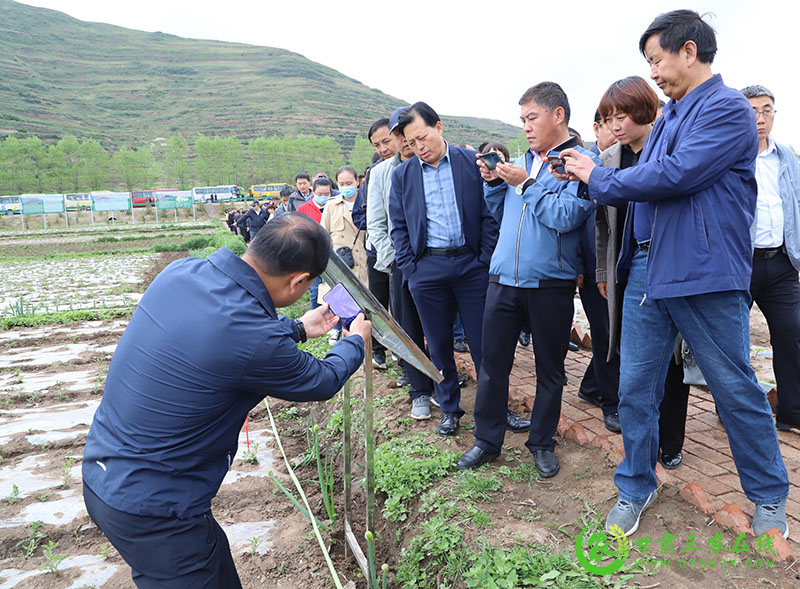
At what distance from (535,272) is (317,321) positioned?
3.91ft

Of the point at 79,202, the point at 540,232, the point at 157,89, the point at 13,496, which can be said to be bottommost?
the point at 79,202

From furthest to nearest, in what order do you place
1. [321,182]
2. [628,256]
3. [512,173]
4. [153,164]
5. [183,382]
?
1. [153,164]
2. [321,182]
3. [512,173]
4. [628,256]
5. [183,382]

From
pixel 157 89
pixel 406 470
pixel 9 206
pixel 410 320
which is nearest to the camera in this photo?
pixel 406 470

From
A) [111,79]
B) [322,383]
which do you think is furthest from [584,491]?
[111,79]

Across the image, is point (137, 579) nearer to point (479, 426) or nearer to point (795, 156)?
point (479, 426)

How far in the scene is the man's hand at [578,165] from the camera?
2240 mm

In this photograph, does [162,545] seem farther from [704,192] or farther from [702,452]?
[702,452]

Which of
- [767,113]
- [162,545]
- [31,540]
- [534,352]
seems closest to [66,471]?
[31,540]

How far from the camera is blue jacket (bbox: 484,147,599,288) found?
8.46 ft

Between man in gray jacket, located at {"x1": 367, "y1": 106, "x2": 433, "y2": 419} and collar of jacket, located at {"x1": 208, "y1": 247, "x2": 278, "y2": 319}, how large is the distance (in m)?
2.18

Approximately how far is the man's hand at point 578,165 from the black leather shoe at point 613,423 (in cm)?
175

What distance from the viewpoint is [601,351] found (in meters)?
3.48

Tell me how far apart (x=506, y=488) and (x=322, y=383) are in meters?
1.48

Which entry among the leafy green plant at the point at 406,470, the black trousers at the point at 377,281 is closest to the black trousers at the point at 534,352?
the leafy green plant at the point at 406,470
